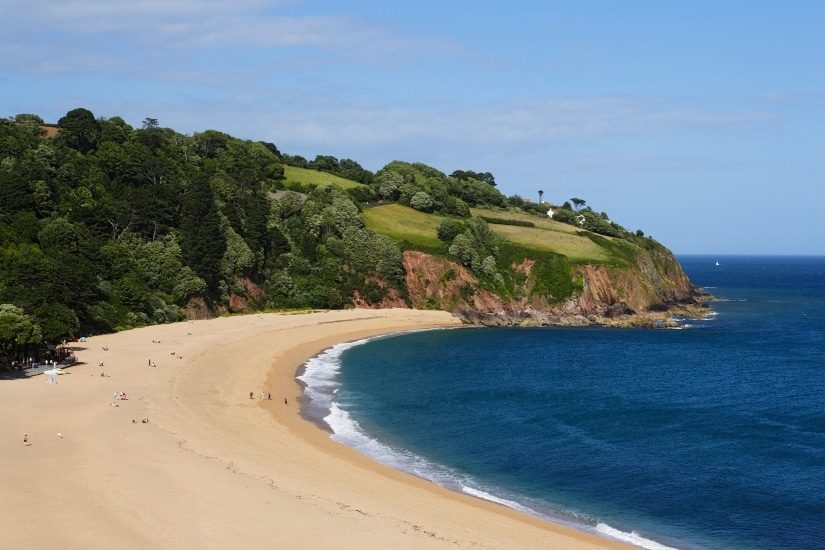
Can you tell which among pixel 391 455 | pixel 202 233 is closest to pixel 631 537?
pixel 391 455

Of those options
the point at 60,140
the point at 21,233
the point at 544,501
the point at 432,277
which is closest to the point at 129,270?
the point at 21,233

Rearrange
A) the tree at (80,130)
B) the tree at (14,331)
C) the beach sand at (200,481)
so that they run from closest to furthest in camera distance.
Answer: the beach sand at (200,481), the tree at (14,331), the tree at (80,130)

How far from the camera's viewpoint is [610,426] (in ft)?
161

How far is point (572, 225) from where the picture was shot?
149625 millimetres

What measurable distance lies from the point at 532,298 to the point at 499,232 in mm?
22257

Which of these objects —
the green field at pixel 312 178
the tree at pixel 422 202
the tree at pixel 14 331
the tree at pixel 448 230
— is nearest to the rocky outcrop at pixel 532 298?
the tree at pixel 448 230

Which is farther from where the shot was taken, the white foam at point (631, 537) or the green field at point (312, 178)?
the green field at point (312, 178)

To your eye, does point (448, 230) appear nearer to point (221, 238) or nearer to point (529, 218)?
point (529, 218)

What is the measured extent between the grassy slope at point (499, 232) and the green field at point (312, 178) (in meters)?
12.7

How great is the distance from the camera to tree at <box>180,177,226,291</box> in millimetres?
91625

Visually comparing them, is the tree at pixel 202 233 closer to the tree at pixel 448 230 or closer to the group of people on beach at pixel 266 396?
the tree at pixel 448 230

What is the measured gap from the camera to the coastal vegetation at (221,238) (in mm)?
77438

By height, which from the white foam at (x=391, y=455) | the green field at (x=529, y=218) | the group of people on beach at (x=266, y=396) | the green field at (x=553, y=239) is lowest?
the white foam at (x=391, y=455)

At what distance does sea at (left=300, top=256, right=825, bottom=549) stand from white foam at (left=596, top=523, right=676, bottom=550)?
0.11 metres
